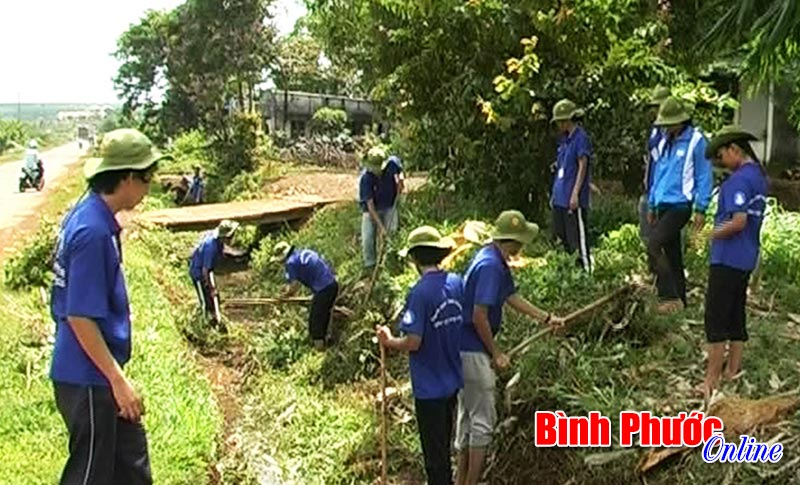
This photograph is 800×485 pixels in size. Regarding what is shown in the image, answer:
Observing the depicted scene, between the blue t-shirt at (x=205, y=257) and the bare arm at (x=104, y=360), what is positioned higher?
the bare arm at (x=104, y=360)

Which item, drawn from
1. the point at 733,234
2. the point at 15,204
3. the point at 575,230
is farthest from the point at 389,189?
the point at 15,204

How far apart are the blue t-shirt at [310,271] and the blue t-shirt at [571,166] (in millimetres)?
2675

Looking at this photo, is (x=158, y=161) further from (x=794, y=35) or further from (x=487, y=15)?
(x=487, y=15)

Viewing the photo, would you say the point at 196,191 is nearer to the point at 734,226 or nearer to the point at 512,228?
the point at 512,228

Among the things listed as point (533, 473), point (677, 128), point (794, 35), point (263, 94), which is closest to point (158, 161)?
point (533, 473)

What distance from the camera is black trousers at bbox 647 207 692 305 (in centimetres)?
691

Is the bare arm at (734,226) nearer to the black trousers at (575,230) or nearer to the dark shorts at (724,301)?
the dark shorts at (724,301)

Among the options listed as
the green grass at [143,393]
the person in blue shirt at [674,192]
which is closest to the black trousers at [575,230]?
the person in blue shirt at [674,192]

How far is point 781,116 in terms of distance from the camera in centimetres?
1817

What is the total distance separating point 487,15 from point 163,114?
27.1 m

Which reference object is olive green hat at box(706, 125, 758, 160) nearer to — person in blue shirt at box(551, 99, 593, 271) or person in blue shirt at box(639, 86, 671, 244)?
person in blue shirt at box(639, 86, 671, 244)

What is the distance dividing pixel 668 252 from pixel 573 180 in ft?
4.46

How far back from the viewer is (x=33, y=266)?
1154cm

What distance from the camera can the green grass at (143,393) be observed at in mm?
5656
